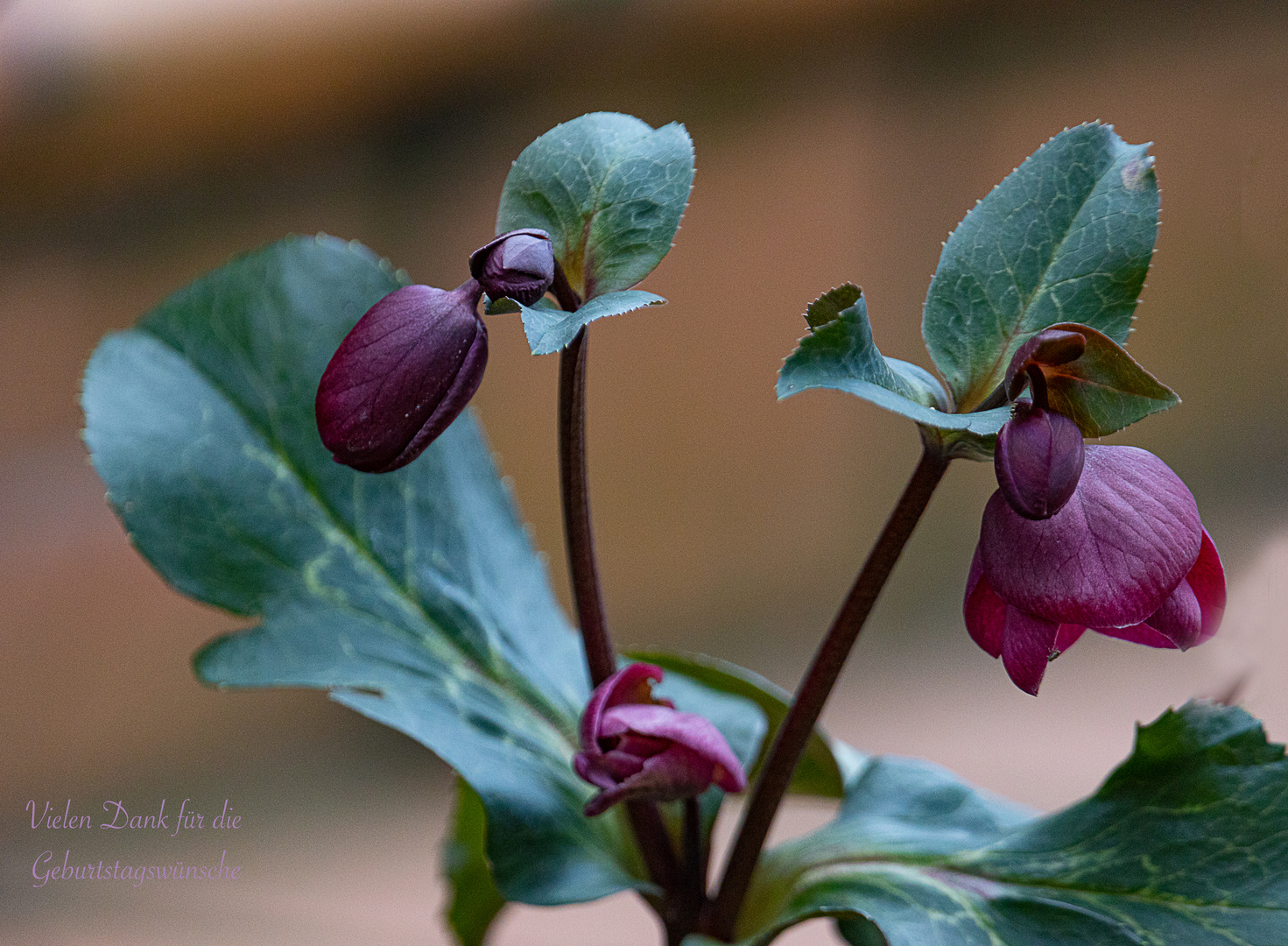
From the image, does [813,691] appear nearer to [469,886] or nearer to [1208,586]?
[1208,586]

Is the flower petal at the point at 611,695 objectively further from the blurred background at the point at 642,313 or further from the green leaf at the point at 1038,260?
the blurred background at the point at 642,313

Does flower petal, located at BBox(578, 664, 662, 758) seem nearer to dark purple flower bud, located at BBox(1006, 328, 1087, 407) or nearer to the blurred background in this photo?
dark purple flower bud, located at BBox(1006, 328, 1087, 407)

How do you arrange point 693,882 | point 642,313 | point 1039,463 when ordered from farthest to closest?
point 642,313 < point 693,882 < point 1039,463

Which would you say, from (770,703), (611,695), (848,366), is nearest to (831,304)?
(848,366)

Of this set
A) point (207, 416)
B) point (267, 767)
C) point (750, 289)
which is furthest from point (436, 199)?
point (207, 416)

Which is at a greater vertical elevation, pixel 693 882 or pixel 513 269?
pixel 513 269

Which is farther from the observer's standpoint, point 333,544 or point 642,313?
point 642,313

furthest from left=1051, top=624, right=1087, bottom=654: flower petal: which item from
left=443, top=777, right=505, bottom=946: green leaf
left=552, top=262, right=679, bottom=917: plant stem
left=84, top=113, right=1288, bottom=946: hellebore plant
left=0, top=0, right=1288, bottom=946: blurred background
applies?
left=0, top=0, right=1288, bottom=946: blurred background
